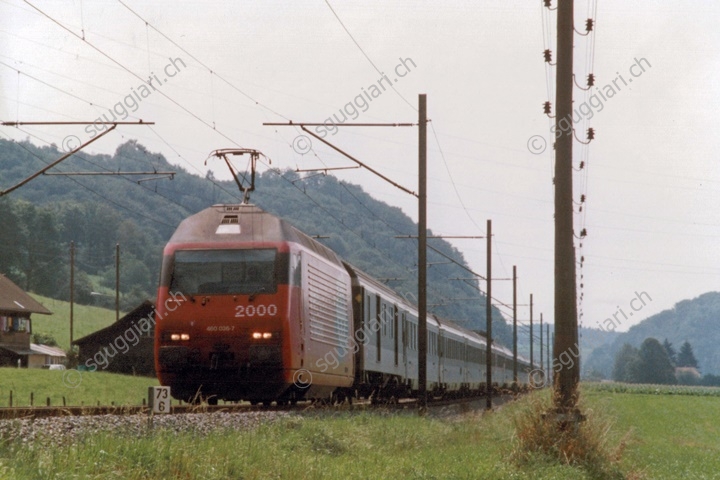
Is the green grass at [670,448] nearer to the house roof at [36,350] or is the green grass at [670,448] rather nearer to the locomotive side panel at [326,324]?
the locomotive side panel at [326,324]

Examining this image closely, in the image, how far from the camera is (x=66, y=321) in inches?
3873

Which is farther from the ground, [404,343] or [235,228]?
[235,228]

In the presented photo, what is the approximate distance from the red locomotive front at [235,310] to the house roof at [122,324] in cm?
4364

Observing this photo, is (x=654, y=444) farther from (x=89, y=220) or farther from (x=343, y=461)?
(x=89, y=220)

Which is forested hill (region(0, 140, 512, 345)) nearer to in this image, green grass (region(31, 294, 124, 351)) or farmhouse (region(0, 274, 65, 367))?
green grass (region(31, 294, 124, 351))

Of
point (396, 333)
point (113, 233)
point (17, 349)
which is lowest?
point (17, 349)

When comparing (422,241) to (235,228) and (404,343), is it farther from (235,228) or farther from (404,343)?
(404,343)

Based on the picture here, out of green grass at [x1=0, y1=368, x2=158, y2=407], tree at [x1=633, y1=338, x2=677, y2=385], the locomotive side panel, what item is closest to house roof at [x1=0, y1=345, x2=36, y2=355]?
green grass at [x1=0, y1=368, x2=158, y2=407]

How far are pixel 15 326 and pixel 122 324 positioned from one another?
9.51 metres

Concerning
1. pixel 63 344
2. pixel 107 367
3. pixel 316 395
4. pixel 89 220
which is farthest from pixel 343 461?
pixel 89 220

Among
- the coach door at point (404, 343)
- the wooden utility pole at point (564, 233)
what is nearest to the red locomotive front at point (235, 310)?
the wooden utility pole at point (564, 233)

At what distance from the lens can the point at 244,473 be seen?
34.0ft

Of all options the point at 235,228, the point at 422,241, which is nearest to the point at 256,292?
the point at 235,228

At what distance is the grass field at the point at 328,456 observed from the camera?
365 inches
